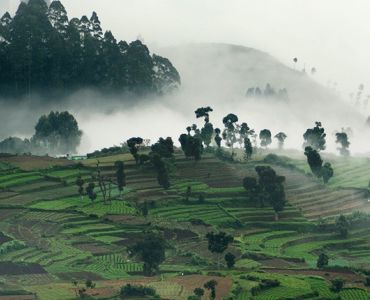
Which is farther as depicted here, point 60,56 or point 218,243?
point 60,56

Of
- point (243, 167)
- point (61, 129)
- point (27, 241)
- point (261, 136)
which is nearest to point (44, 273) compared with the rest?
point (27, 241)

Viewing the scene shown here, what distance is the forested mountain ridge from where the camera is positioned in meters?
184

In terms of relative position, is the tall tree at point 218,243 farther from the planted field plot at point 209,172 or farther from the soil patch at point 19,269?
the planted field plot at point 209,172

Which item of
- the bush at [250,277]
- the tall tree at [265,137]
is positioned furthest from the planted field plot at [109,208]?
the tall tree at [265,137]

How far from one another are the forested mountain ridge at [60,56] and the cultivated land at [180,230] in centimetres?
5027

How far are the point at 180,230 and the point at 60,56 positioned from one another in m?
92.7

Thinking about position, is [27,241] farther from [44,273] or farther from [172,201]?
[172,201]

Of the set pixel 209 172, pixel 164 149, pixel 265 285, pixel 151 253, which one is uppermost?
pixel 164 149

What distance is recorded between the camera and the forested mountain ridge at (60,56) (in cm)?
18450

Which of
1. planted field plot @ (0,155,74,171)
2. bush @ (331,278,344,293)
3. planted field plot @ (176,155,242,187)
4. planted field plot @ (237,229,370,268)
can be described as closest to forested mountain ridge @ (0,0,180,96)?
planted field plot @ (0,155,74,171)

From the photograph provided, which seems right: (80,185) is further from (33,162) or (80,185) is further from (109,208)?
(33,162)

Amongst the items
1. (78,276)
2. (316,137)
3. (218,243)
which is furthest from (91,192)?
(316,137)

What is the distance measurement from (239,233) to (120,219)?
17558mm

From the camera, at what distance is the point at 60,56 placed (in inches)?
7338
